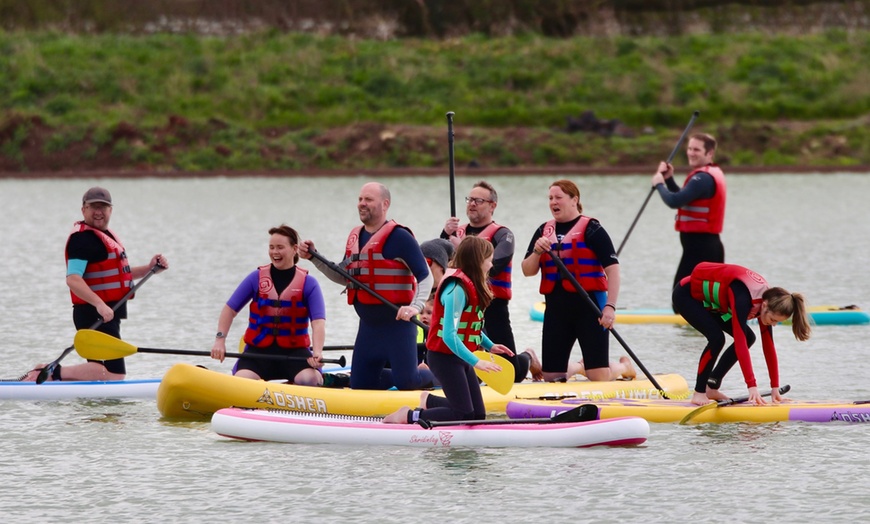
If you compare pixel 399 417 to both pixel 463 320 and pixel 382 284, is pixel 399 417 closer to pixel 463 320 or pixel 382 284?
pixel 463 320

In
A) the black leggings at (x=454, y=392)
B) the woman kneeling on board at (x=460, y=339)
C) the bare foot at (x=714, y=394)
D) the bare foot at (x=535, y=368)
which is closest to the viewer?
the woman kneeling on board at (x=460, y=339)

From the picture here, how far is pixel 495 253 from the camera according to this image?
9508 mm

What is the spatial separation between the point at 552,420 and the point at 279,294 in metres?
1.97

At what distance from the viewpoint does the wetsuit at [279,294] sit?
30.3 ft

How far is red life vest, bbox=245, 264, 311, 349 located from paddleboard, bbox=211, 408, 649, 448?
866 millimetres

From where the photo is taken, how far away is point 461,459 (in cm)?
813

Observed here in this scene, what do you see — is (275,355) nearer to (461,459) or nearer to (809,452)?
(461,459)

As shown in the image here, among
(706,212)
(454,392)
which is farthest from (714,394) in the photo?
(706,212)

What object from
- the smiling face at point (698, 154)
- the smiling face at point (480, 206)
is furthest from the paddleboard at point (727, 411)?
the smiling face at point (698, 154)

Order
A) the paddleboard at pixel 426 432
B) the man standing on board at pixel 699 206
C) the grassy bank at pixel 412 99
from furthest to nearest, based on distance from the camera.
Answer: the grassy bank at pixel 412 99 < the man standing on board at pixel 699 206 < the paddleboard at pixel 426 432

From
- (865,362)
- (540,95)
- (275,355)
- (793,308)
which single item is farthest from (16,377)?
(540,95)

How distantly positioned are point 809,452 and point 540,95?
3332 centimetres

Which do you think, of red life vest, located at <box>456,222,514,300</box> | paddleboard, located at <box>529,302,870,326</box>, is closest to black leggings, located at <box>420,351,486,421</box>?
red life vest, located at <box>456,222,514,300</box>

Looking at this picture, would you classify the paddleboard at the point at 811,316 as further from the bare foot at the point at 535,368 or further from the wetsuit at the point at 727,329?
the wetsuit at the point at 727,329
